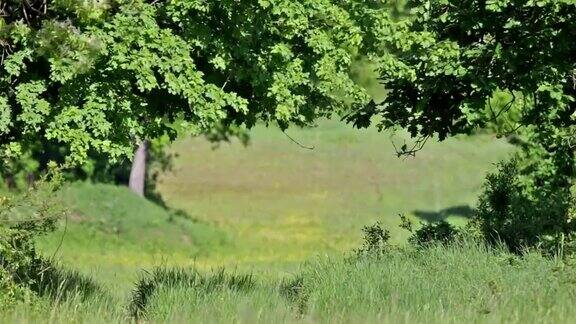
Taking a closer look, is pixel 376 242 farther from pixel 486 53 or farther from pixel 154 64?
pixel 154 64

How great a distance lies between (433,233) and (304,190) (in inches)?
1362

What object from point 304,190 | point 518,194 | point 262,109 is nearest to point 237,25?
point 262,109

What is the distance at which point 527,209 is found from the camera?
16609mm

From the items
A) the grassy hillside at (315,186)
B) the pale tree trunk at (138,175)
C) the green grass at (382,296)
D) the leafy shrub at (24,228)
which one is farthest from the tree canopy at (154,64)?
the pale tree trunk at (138,175)

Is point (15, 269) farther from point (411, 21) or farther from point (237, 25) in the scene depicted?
point (411, 21)

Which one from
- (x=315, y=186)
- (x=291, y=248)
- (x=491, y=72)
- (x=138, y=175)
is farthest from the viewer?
(x=315, y=186)

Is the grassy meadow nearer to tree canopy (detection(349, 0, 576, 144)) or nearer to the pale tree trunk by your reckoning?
tree canopy (detection(349, 0, 576, 144))

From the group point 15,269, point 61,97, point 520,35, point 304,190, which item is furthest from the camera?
point 304,190

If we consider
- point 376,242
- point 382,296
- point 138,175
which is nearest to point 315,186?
point 138,175

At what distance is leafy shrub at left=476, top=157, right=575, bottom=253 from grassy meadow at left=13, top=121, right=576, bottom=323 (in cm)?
179

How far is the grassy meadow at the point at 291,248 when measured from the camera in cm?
1034

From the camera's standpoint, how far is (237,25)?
44.3 feet

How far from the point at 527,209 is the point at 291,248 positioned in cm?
1835

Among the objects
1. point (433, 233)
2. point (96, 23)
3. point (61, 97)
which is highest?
point (96, 23)
